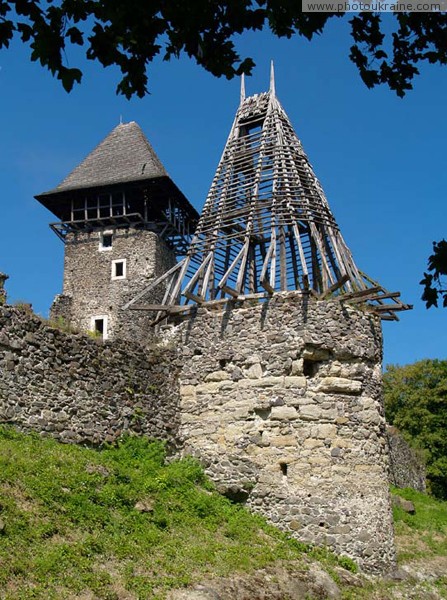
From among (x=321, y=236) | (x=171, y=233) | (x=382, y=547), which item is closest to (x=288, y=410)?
(x=382, y=547)

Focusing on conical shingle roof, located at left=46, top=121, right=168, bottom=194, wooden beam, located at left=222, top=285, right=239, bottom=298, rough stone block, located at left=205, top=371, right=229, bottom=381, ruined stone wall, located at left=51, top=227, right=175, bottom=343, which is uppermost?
conical shingle roof, located at left=46, top=121, right=168, bottom=194

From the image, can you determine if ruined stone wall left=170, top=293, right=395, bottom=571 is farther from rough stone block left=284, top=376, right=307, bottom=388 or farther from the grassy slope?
the grassy slope

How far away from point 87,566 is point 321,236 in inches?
396

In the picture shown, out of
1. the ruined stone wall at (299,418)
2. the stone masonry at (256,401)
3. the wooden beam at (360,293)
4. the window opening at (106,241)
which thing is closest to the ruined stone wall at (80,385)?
the stone masonry at (256,401)

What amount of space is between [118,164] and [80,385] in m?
23.2

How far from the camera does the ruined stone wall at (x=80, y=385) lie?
13.4m

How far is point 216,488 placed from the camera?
581 inches

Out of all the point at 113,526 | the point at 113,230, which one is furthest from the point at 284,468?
the point at 113,230

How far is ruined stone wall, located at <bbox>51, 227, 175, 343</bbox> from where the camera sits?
3403 centimetres

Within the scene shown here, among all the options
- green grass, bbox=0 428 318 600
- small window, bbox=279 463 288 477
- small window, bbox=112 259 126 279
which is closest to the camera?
green grass, bbox=0 428 318 600

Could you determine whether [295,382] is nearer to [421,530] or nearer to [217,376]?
[217,376]

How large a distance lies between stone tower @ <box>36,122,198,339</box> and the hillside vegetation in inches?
783

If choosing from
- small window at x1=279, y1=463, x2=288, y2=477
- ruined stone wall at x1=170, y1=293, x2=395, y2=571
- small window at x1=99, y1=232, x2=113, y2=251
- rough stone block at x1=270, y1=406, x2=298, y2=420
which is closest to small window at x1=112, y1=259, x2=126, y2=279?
small window at x1=99, y1=232, x2=113, y2=251

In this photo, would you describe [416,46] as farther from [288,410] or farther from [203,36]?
[288,410]
